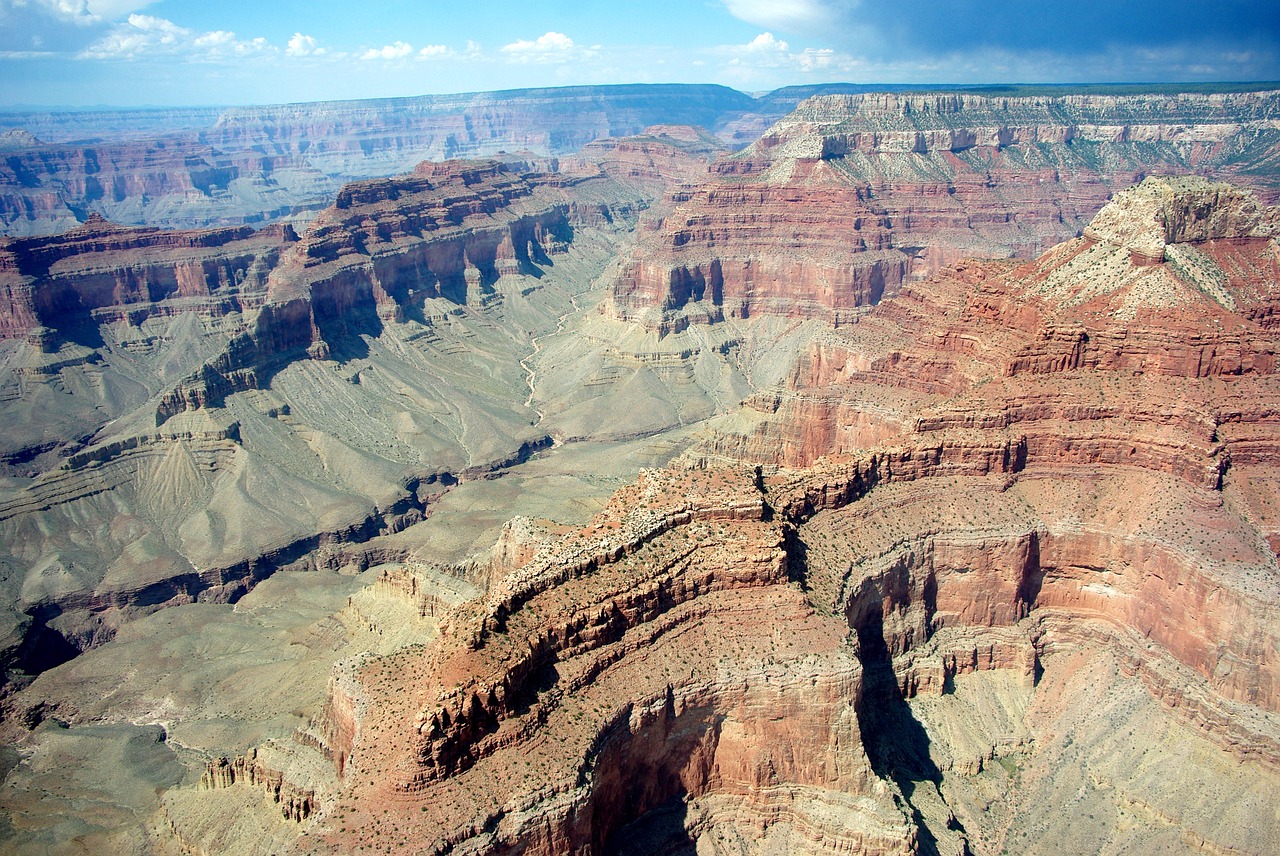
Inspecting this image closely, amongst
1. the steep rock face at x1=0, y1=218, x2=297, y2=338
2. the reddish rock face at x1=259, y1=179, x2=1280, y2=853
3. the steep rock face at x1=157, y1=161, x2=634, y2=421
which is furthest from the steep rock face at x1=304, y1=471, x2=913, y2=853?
the steep rock face at x1=0, y1=218, x2=297, y2=338

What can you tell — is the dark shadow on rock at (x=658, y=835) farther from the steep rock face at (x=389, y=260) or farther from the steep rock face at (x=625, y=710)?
the steep rock face at (x=389, y=260)

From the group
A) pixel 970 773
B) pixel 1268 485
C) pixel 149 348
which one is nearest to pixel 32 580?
pixel 149 348

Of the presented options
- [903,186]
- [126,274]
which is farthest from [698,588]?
[903,186]

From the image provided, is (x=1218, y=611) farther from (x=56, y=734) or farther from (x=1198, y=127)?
(x=1198, y=127)

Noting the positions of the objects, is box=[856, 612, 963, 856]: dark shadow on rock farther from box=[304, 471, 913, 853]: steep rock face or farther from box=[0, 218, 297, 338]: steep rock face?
box=[0, 218, 297, 338]: steep rock face

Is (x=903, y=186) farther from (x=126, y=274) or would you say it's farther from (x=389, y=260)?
(x=126, y=274)
